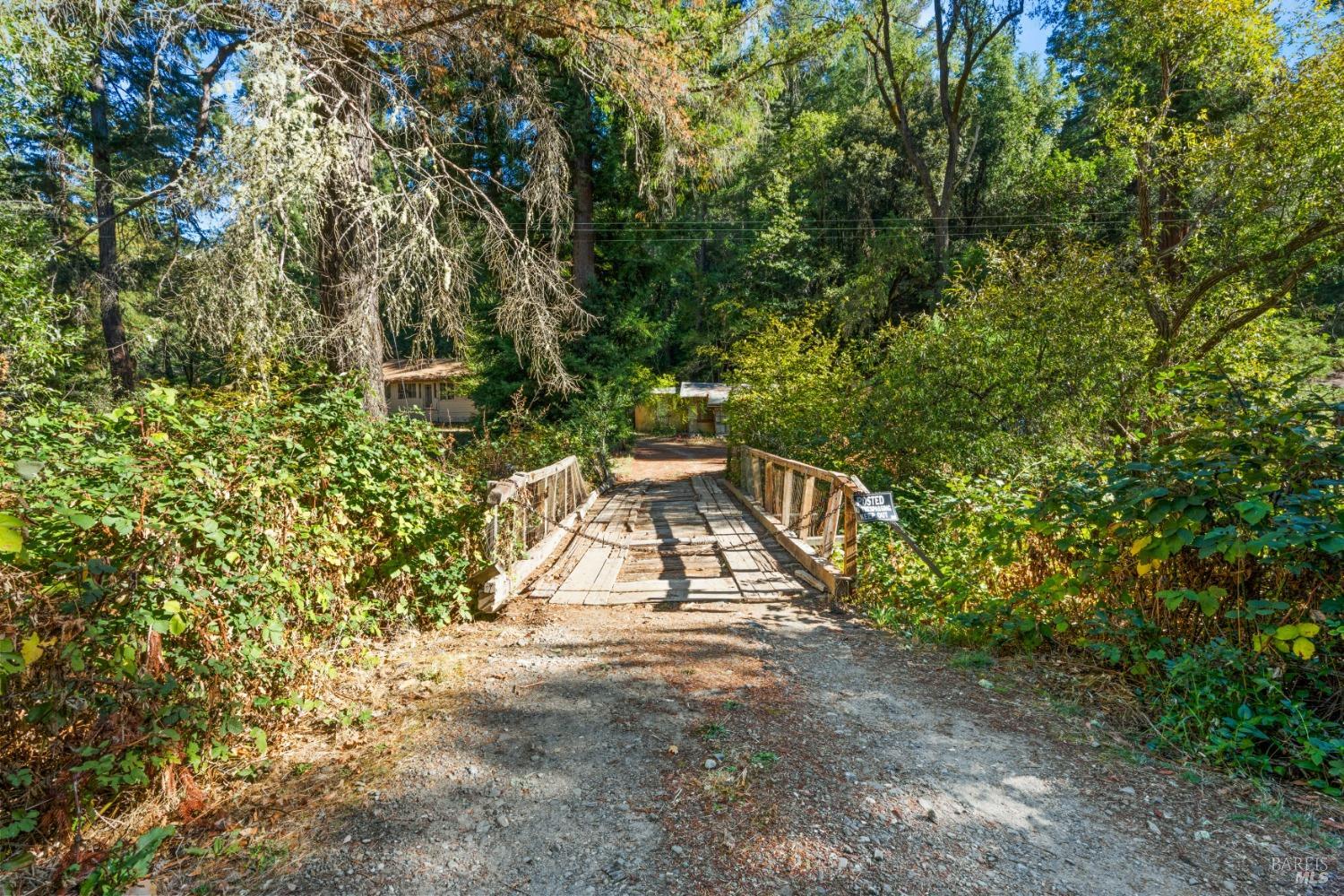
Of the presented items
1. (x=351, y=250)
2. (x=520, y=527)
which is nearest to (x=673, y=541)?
(x=520, y=527)

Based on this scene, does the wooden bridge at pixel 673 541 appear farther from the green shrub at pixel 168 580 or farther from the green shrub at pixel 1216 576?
the green shrub at pixel 1216 576

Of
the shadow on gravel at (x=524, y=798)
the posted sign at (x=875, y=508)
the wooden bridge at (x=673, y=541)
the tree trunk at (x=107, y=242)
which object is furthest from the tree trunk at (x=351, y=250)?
the tree trunk at (x=107, y=242)

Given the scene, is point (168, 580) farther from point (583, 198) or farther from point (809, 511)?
point (583, 198)

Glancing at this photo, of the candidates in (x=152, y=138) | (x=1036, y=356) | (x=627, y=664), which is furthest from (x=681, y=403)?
(x=627, y=664)

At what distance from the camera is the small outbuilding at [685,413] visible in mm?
31422

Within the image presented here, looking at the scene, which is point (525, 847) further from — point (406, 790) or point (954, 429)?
point (954, 429)

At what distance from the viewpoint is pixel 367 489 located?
12.8 ft

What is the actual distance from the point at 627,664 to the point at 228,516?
243 centimetres

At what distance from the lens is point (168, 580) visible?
94.8 inches

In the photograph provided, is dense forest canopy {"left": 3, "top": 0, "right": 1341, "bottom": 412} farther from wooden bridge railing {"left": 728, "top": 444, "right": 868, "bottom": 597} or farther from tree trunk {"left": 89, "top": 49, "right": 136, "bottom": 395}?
wooden bridge railing {"left": 728, "top": 444, "right": 868, "bottom": 597}

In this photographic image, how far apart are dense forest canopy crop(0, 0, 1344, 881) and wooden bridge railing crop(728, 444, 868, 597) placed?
406 mm

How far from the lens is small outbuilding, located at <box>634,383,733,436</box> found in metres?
31.4

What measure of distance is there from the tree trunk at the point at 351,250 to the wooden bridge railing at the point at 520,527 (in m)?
1.62
